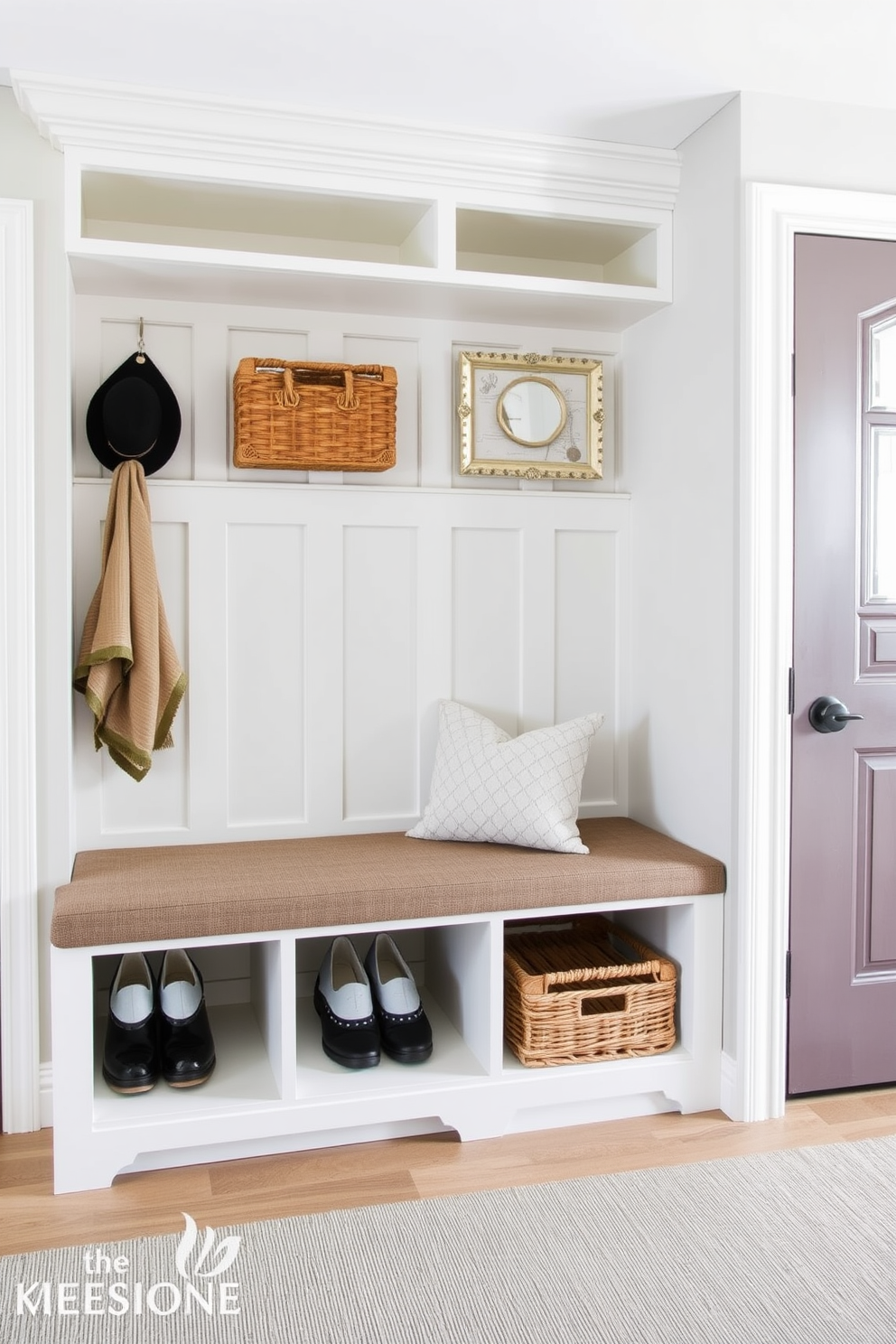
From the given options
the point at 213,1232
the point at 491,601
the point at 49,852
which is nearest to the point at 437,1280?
the point at 213,1232

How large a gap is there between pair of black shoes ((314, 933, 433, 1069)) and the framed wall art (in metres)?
1.32

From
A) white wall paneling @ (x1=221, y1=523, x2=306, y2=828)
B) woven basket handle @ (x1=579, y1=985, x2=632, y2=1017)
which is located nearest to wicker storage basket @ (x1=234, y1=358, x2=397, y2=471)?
white wall paneling @ (x1=221, y1=523, x2=306, y2=828)

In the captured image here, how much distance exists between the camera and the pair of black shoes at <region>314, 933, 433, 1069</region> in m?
2.34

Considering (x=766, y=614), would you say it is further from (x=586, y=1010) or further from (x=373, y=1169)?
(x=373, y=1169)

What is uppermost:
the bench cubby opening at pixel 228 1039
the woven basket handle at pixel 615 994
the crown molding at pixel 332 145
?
the crown molding at pixel 332 145

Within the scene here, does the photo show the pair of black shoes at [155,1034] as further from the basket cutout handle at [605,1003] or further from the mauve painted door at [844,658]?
the mauve painted door at [844,658]

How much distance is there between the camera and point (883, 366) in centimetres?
245

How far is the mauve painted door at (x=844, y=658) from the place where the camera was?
2391 mm

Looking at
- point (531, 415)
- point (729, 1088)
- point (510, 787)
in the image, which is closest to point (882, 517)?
point (531, 415)

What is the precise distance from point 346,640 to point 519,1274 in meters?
1.52

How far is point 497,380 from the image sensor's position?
2840 millimetres

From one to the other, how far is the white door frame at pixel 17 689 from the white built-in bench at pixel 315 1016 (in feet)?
0.48

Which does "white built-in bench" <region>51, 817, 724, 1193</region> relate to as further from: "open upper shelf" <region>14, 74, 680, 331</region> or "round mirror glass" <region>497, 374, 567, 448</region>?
"open upper shelf" <region>14, 74, 680, 331</region>

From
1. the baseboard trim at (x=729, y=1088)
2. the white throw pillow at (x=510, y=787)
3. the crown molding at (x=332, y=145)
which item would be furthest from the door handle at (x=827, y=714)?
the crown molding at (x=332, y=145)
